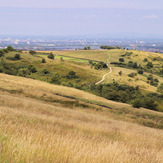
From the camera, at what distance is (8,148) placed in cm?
346

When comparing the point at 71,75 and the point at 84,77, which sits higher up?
the point at 71,75

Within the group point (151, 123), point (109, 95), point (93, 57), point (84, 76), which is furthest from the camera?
point (93, 57)

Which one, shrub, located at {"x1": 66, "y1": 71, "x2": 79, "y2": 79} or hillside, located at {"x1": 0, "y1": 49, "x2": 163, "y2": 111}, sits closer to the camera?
hillside, located at {"x1": 0, "y1": 49, "x2": 163, "y2": 111}

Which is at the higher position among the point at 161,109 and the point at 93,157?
the point at 93,157

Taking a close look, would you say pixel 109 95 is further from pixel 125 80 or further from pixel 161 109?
pixel 125 80

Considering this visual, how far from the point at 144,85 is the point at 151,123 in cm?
8094

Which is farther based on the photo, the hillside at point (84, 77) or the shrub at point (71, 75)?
the shrub at point (71, 75)

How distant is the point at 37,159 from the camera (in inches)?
127

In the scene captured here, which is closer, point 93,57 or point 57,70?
point 57,70

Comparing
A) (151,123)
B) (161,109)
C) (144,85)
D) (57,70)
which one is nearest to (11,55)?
(57,70)

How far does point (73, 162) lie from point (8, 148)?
1131 millimetres

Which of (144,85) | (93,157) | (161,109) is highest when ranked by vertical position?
(93,157)

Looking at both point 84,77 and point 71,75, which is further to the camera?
point 84,77

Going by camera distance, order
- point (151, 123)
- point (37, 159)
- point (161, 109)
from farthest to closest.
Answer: point (161, 109) → point (151, 123) → point (37, 159)
